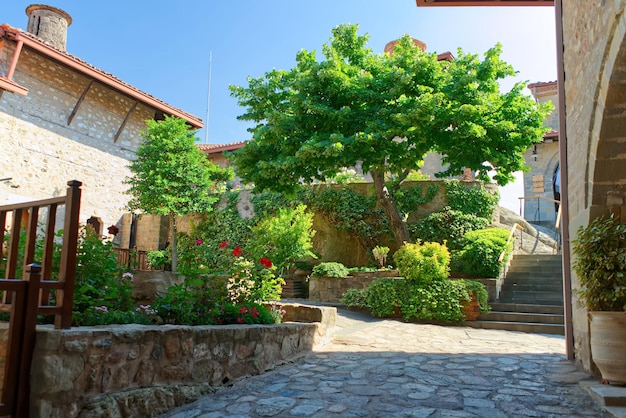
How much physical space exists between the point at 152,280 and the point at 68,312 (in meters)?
2.44

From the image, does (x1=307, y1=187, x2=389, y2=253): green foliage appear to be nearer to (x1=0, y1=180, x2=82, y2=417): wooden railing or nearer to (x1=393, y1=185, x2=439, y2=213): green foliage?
(x1=393, y1=185, x2=439, y2=213): green foliage

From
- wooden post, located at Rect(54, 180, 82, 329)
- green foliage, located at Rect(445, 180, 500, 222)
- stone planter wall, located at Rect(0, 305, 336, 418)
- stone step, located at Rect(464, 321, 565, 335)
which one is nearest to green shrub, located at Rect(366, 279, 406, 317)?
stone step, located at Rect(464, 321, 565, 335)

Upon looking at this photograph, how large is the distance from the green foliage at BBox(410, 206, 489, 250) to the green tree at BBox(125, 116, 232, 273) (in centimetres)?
725

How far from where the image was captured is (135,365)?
10.3 feet

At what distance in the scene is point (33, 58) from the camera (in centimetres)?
1346

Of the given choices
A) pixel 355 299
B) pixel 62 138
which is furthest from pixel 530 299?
pixel 62 138

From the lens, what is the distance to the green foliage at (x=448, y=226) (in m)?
13.7

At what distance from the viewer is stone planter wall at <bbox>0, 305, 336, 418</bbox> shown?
8.54 ft

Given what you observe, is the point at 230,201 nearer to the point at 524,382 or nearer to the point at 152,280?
the point at 152,280

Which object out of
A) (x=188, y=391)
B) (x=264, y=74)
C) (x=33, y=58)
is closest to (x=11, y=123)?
(x=33, y=58)

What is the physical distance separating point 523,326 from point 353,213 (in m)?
7.17

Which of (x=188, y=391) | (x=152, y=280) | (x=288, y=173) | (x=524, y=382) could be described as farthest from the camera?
(x=288, y=173)

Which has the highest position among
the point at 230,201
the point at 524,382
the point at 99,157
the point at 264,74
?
the point at 264,74

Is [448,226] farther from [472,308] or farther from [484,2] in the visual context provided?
[484,2]
